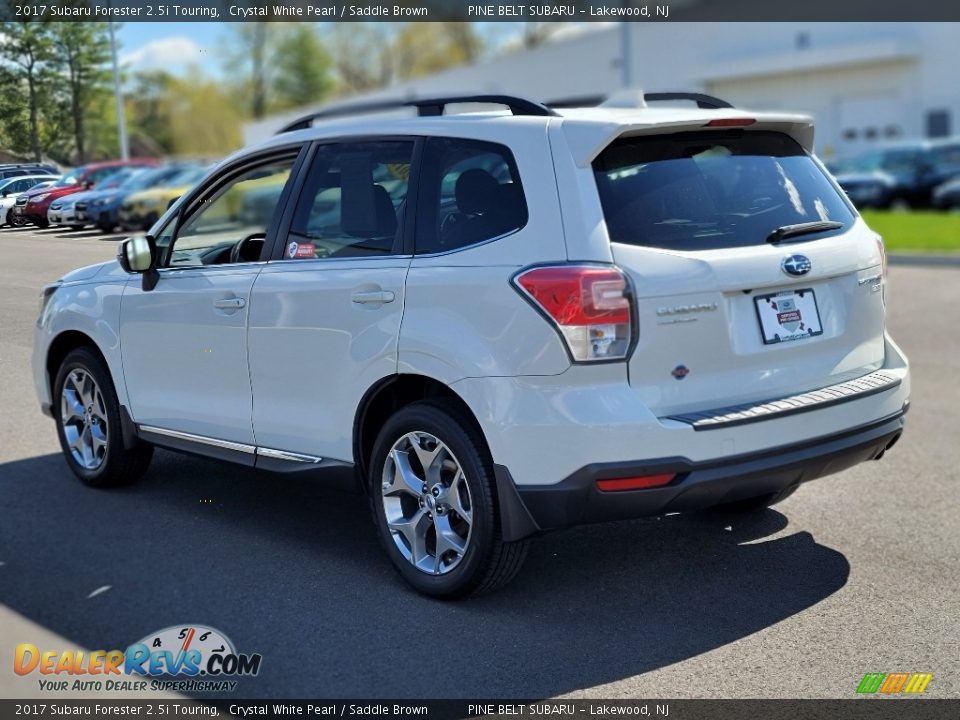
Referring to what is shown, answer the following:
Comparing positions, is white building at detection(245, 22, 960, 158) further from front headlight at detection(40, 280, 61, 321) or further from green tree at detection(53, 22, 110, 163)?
front headlight at detection(40, 280, 61, 321)

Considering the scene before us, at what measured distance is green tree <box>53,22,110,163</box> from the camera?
658cm

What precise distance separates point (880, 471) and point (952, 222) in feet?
57.2

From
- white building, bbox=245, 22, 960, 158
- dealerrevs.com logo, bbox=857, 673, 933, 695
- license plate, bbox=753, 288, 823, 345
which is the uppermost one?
white building, bbox=245, 22, 960, 158

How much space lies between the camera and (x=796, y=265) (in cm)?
445

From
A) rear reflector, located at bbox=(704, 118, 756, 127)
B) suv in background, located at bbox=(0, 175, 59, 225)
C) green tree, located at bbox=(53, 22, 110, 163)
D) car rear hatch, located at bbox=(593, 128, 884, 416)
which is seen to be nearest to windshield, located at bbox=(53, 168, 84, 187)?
suv in background, located at bbox=(0, 175, 59, 225)

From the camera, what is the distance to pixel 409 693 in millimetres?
3812

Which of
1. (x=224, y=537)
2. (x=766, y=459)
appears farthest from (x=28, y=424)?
(x=766, y=459)

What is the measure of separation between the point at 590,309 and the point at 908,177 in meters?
25.0

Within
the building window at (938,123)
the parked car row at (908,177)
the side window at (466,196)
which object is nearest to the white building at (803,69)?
the building window at (938,123)

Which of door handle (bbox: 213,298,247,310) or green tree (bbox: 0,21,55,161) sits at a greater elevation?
green tree (bbox: 0,21,55,161)

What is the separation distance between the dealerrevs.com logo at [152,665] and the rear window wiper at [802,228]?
248cm

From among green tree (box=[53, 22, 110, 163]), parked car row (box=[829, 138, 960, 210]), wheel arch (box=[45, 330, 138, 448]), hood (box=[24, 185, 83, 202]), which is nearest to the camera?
hood (box=[24, 185, 83, 202])

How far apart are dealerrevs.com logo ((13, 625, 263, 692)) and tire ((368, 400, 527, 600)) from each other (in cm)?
82

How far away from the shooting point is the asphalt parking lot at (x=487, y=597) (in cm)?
396
